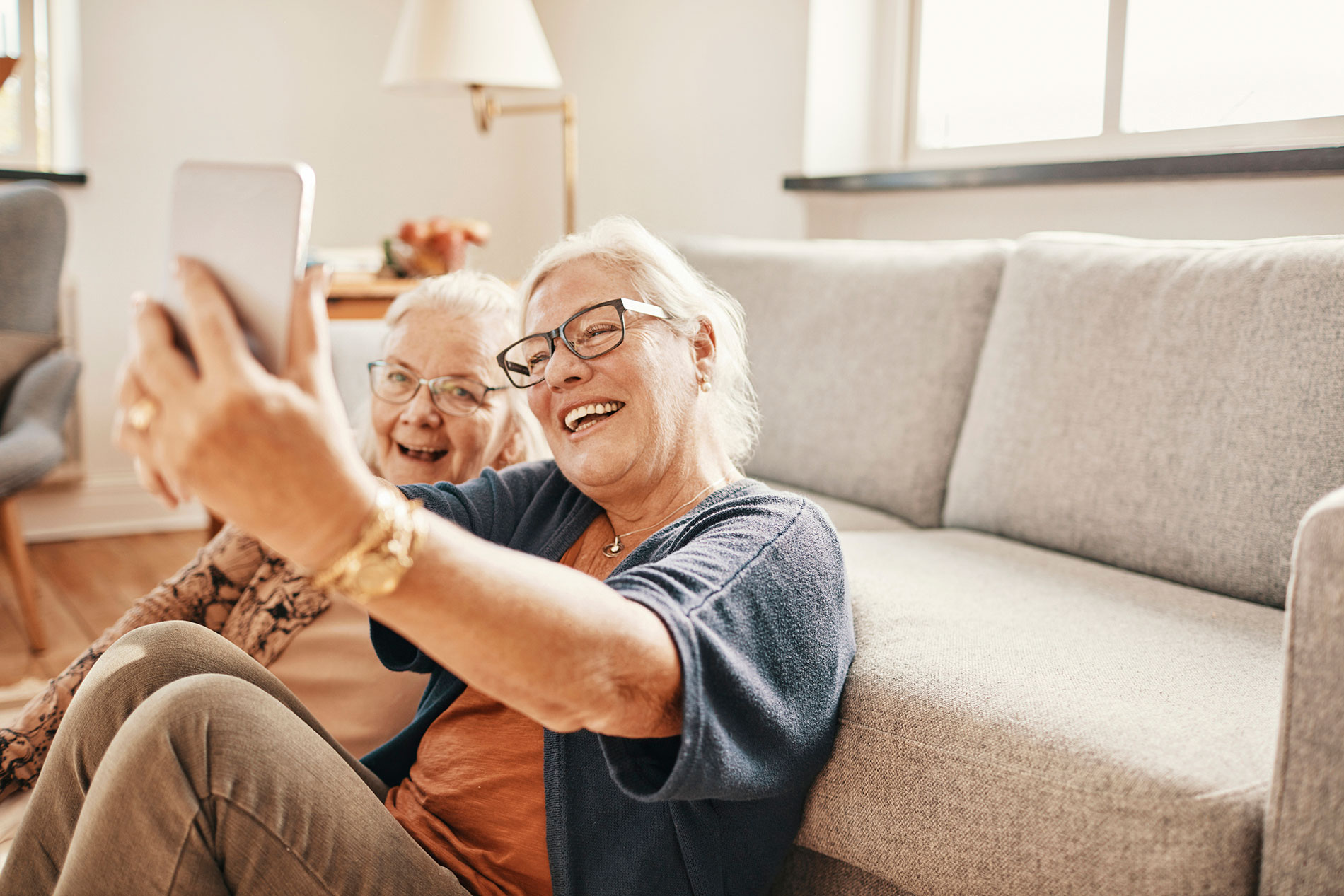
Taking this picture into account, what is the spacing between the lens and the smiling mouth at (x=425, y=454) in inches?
55.4

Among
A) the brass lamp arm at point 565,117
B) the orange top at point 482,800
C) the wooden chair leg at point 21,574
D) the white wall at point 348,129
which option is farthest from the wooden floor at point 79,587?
the orange top at point 482,800

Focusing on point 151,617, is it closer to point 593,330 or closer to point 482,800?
point 482,800

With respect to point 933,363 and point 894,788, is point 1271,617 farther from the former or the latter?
point 933,363

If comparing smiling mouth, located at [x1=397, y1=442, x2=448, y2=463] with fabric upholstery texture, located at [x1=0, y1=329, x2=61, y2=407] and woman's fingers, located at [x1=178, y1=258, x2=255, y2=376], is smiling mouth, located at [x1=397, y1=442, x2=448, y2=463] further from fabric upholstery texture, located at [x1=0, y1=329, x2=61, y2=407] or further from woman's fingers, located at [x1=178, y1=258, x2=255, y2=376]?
fabric upholstery texture, located at [x1=0, y1=329, x2=61, y2=407]

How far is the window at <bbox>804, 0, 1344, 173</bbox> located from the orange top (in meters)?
1.66

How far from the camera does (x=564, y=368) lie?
3.53 ft

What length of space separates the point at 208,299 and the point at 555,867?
56 cm

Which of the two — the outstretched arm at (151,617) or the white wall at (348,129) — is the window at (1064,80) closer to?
the white wall at (348,129)

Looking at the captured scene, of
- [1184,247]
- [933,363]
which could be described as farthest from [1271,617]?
[933,363]

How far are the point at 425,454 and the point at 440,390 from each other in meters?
0.09

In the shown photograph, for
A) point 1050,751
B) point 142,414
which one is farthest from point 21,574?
point 1050,751

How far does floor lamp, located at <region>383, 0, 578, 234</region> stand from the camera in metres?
2.67

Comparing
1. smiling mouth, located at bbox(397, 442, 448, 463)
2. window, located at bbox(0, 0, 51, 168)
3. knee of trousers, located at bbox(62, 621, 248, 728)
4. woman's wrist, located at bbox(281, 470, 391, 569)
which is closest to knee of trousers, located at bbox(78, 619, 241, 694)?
knee of trousers, located at bbox(62, 621, 248, 728)

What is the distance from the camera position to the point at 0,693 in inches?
84.4
